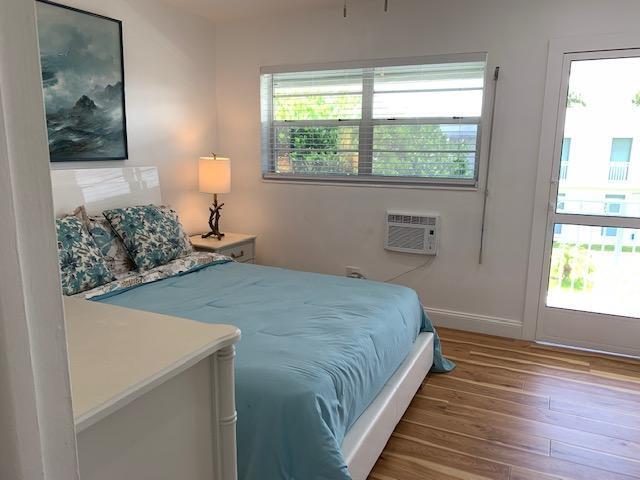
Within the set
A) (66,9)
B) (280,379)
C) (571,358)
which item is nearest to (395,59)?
(66,9)

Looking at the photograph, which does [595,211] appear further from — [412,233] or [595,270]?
[412,233]

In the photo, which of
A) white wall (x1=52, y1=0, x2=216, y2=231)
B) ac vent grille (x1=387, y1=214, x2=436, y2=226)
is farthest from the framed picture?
ac vent grille (x1=387, y1=214, x2=436, y2=226)

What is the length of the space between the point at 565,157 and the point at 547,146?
0.14m

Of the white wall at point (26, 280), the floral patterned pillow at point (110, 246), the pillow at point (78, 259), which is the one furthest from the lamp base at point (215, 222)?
the white wall at point (26, 280)

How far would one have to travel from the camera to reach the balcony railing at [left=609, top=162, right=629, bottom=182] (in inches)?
124

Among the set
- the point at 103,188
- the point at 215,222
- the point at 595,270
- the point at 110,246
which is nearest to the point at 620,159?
the point at 595,270

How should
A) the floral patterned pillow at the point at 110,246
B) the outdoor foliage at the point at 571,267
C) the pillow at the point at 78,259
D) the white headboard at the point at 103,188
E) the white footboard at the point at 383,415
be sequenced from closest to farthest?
the white footboard at the point at 383,415 → the pillow at the point at 78,259 → the floral patterned pillow at the point at 110,246 → the white headboard at the point at 103,188 → the outdoor foliage at the point at 571,267

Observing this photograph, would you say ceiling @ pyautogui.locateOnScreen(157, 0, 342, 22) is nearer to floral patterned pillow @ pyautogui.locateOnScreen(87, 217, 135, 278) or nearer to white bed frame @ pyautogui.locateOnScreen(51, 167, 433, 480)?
white bed frame @ pyautogui.locateOnScreen(51, 167, 433, 480)

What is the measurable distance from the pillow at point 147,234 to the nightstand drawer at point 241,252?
2.00 feet

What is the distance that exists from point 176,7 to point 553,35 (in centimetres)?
274

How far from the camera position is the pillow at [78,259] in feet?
8.09

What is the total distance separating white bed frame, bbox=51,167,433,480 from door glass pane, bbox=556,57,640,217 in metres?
1.52

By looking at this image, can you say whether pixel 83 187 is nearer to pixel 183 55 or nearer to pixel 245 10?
pixel 183 55

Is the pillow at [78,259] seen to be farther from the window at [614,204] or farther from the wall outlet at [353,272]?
the window at [614,204]
